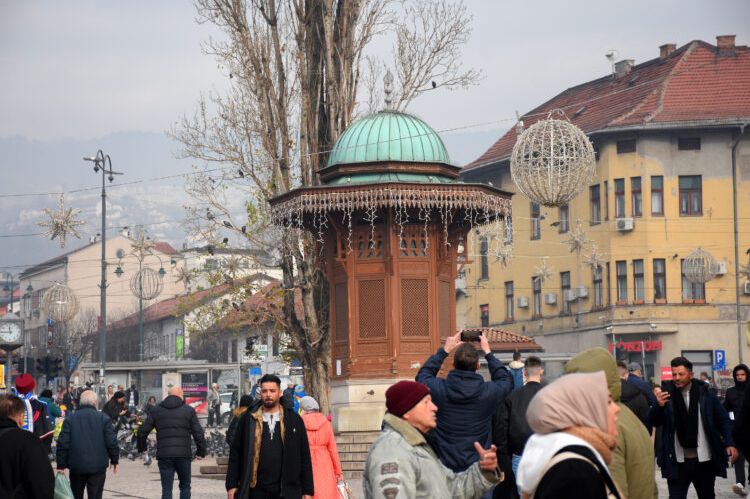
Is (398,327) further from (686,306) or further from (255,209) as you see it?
(686,306)

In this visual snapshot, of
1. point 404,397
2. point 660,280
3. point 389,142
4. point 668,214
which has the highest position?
point 668,214

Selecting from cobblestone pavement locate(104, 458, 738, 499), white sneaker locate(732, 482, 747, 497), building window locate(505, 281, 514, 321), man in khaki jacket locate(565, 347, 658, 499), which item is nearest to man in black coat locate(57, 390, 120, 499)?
cobblestone pavement locate(104, 458, 738, 499)

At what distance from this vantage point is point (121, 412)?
3503 cm

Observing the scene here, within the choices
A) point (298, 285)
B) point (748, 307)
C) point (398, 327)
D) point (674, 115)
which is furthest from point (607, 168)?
point (398, 327)

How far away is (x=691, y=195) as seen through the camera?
5934 centimetres

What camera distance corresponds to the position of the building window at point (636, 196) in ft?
194

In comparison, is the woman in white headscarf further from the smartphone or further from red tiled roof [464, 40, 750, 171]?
red tiled roof [464, 40, 750, 171]

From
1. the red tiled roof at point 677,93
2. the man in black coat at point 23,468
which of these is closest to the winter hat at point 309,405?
the man in black coat at point 23,468

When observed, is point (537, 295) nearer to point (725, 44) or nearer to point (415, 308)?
point (725, 44)

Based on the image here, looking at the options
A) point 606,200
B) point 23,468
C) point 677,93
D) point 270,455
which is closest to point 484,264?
point 606,200

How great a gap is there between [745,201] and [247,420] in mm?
50000

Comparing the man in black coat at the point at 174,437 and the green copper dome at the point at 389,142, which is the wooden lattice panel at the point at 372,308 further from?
the man in black coat at the point at 174,437

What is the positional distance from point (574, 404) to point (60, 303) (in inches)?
2132

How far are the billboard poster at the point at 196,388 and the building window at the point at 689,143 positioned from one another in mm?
21707
